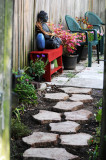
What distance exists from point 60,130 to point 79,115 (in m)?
0.52

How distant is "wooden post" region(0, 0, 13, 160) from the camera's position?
5.04 ft

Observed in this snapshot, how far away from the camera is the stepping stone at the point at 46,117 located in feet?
10.9

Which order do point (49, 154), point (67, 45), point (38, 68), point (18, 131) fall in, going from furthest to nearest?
point (67, 45)
point (38, 68)
point (18, 131)
point (49, 154)

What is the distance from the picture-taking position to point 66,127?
10.2ft

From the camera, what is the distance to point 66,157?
239 centimetres

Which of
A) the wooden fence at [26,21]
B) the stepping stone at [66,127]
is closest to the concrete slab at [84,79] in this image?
the wooden fence at [26,21]

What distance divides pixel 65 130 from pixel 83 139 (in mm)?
279

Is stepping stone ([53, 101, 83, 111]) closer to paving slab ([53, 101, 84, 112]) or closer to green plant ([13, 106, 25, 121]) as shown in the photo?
paving slab ([53, 101, 84, 112])

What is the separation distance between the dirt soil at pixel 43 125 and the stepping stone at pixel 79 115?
0.06 m

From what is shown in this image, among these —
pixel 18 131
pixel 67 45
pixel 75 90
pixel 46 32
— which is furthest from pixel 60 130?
pixel 67 45

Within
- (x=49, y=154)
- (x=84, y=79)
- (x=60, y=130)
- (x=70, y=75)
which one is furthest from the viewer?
(x=70, y=75)

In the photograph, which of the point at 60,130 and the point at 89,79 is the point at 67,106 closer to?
the point at 60,130

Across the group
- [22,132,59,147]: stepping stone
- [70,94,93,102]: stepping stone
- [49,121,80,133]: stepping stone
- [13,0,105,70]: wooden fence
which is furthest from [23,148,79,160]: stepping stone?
[13,0,105,70]: wooden fence

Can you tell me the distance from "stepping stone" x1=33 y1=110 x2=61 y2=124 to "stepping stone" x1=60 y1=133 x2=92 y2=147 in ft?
1.58
